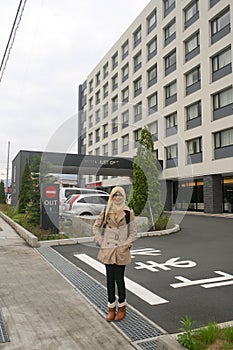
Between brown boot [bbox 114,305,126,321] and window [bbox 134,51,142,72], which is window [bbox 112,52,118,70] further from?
brown boot [bbox 114,305,126,321]

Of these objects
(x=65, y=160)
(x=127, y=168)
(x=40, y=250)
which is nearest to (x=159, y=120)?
(x=127, y=168)

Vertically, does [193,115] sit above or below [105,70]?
below

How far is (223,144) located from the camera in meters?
22.9

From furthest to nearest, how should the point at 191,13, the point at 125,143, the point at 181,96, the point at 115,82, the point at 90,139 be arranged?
1. the point at 90,139
2. the point at 115,82
3. the point at 125,143
4. the point at 181,96
5. the point at 191,13

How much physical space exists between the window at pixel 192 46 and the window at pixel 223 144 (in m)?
7.44

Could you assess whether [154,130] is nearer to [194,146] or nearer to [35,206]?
[194,146]

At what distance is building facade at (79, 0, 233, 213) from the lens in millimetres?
23250

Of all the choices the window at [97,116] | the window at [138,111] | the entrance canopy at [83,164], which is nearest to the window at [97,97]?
the window at [97,116]

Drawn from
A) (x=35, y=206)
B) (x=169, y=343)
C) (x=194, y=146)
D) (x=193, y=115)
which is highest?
(x=193, y=115)

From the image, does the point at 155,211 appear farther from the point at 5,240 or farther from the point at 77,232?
the point at 5,240

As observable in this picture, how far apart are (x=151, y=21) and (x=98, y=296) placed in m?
33.9

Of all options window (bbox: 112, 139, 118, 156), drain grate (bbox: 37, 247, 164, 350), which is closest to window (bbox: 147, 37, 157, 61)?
window (bbox: 112, 139, 118, 156)

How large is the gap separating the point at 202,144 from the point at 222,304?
21.0 metres

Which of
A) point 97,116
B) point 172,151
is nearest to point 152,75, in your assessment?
point 172,151
